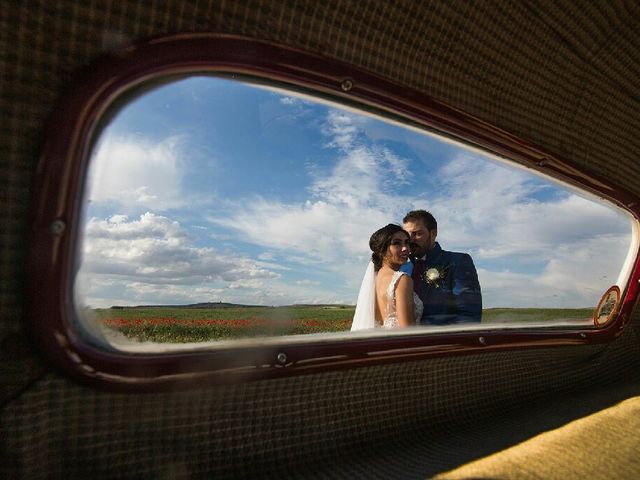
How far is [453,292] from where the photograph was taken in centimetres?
196

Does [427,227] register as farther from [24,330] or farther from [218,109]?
[24,330]

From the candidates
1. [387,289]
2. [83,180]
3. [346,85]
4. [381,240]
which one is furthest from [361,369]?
[83,180]

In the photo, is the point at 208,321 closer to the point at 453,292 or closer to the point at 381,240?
the point at 381,240

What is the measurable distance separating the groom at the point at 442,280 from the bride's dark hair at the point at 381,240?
48mm

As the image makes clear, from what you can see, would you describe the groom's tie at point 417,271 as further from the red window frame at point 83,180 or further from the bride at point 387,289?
the red window frame at point 83,180

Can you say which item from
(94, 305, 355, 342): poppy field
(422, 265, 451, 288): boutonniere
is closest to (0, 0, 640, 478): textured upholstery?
(94, 305, 355, 342): poppy field

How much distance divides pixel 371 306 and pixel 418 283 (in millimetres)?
303

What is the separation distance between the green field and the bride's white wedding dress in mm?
57

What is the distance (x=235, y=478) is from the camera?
4.06 ft

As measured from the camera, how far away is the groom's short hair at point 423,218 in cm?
182

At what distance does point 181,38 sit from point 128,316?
0.63m

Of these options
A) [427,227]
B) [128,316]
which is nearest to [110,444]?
[128,316]

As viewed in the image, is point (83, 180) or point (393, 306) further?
point (393, 306)

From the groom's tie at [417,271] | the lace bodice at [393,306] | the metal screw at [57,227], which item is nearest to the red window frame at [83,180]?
the metal screw at [57,227]
